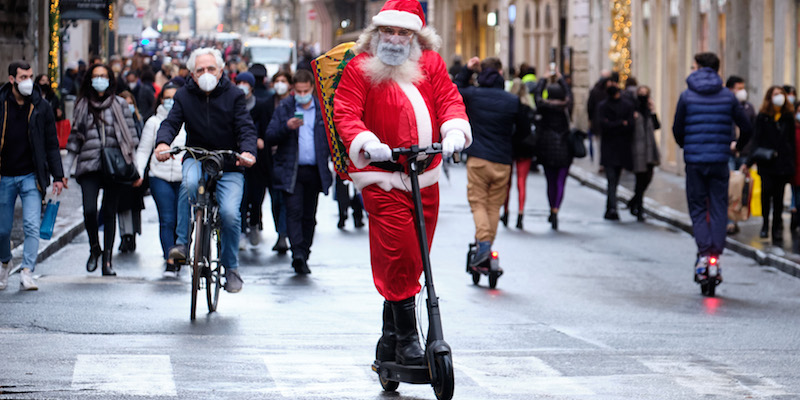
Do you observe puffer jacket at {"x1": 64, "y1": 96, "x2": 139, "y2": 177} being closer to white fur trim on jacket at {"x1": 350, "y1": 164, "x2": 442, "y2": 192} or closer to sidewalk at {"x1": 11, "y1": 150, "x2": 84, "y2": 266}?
sidewalk at {"x1": 11, "y1": 150, "x2": 84, "y2": 266}

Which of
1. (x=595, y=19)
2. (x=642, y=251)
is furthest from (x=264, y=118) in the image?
(x=595, y=19)

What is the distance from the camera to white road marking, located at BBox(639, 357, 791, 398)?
7750mm

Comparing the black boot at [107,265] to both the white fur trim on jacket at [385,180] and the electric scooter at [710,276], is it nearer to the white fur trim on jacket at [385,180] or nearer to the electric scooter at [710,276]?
the electric scooter at [710,276]

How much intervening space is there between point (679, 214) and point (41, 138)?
9948 mm

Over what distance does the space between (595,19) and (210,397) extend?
30.9 meters

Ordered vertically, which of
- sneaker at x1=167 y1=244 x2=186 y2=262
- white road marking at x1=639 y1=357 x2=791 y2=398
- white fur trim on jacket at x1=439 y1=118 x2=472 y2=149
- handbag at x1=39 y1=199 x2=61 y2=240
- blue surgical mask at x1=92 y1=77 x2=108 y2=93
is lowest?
white road marking at x1=639 y1=357 x2=791 y2=398

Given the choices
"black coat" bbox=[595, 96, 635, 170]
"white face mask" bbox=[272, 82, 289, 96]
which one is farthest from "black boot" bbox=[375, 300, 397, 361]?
"black coat" bbox=[595, 96, 635, 170]

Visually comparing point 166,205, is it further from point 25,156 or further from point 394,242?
point 394,242

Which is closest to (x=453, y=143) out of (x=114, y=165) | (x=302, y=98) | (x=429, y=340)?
(x=429, y=340)

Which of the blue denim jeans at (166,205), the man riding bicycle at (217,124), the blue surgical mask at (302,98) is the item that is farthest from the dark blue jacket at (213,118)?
the blue surgical mask at (302,98)

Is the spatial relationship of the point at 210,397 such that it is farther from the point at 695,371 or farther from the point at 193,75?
the point at 193,75

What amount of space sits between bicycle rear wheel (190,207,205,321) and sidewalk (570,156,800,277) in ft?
20.1

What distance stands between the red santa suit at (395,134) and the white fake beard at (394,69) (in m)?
0.01

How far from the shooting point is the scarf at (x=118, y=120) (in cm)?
1283
